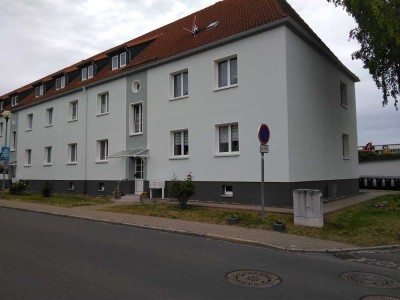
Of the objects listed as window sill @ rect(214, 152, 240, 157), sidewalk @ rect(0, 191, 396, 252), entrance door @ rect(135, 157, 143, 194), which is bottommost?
sidewalk @ rect(0, 191, 396, 252)

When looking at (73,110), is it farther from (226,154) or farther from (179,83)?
(226,154)

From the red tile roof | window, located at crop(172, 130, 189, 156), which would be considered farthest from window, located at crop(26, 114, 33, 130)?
window, located at crop(172, 130, 189, 156)

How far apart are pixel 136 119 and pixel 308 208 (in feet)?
43.4

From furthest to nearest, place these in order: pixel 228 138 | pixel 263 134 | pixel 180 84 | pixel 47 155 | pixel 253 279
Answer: pixel 47 155 < pixel 180 84 < pixel 228 138 < pixel 263 134 < pixel 253 279

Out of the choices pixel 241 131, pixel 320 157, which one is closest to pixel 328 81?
pixel 320 157

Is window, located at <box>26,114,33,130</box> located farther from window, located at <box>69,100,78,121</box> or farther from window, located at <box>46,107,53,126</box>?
window, located at <box>69,100,78,121</box>

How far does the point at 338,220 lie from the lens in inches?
468

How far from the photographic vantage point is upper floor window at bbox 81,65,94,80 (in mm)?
27525

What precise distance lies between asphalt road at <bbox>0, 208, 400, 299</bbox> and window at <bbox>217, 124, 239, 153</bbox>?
7630 millimetres

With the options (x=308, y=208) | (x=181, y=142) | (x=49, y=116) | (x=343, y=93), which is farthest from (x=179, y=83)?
(x=49, y=116)

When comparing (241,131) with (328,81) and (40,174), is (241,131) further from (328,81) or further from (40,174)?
(40,174)

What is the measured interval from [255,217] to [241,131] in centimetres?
506

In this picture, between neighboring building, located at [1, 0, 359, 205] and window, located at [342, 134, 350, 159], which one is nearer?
neighboring building, located at [1, 0, 359, 205]

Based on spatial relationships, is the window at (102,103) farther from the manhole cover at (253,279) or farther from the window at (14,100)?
the manhole cover at (253,279)
